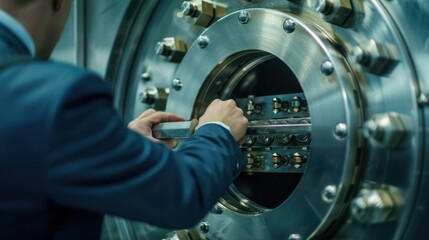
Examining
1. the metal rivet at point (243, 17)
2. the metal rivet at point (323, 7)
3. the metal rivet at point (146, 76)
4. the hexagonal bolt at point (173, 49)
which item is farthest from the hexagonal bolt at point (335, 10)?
the metal rivet at point (146, 76)

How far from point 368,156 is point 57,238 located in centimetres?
41

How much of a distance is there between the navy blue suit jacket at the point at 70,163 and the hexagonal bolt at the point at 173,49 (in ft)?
1.32

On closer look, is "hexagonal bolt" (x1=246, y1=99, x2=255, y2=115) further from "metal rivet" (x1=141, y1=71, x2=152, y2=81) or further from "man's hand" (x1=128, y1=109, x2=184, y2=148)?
"metal rivet" (x1=141, y1=71, x2=152, y2=81)

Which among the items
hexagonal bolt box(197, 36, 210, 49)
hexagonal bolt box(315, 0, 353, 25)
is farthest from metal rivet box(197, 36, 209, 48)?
hexagonal bolt box(315, 0, 353, 25)

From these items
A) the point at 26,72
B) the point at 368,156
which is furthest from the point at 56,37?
the point at 368,156

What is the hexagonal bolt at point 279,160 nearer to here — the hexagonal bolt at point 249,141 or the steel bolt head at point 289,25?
the hexagonal bolt at point 249,141

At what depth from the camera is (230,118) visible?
81 cm

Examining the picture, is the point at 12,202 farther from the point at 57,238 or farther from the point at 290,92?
the point at 290,92

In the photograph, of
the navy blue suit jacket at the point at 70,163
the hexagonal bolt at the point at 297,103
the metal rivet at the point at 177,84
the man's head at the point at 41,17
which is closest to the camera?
the navy blue suit jacket at the point at 70,163

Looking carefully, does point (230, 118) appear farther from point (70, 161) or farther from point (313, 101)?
point (70, 161)

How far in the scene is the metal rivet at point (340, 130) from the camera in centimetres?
73

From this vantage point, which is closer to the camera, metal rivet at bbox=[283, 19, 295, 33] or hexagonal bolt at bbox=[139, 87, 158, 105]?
metal rivet at bbox=[283, 19, 295, 33]

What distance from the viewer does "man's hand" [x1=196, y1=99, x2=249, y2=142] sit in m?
0.80

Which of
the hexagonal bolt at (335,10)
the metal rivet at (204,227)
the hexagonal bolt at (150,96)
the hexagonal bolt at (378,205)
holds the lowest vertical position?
the metal rivet at (204,227)
